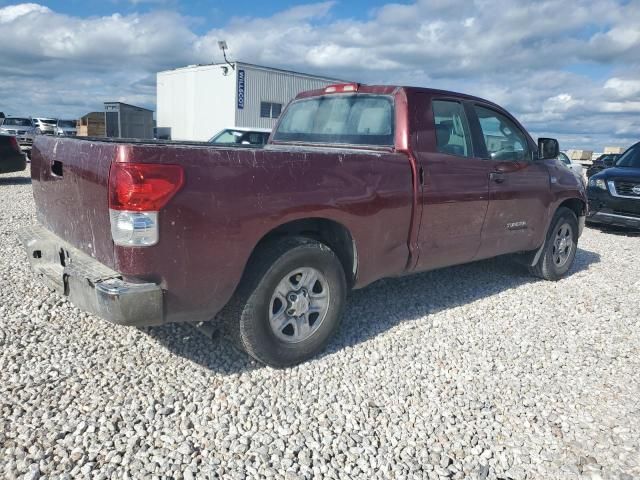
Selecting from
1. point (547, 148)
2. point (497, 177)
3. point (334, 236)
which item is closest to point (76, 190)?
point (334, 236)

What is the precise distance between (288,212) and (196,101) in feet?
85.0

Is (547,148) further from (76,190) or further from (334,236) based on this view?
(76,190)

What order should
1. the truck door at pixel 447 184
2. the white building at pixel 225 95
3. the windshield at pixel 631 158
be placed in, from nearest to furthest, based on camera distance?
the truck door at pixel 447 184 → the windshield at pixel 631 158 → the white building at pixel 225 95

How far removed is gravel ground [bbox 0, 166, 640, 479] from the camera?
97.7 inches

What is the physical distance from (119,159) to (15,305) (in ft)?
7.70

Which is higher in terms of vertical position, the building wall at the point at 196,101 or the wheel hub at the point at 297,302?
the building wall at the point at 196,101

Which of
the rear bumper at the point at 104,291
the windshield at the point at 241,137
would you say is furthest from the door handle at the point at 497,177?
the windshield at the point at 241,137

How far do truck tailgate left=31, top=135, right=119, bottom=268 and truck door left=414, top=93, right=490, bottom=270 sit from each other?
87.7 inches

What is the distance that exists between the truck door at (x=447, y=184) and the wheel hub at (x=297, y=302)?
1076 mm

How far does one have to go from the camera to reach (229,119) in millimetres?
25797

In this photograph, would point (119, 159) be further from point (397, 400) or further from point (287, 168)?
point (397, 400)

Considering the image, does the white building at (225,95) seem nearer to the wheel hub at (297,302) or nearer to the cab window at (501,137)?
the cab window at (501,137)

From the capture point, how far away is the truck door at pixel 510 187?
4605 millimetres

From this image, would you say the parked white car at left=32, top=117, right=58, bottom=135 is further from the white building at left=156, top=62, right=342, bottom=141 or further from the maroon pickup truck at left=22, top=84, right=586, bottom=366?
the maroon pickup truck at left=22, top=84, right=586, bottom=366
